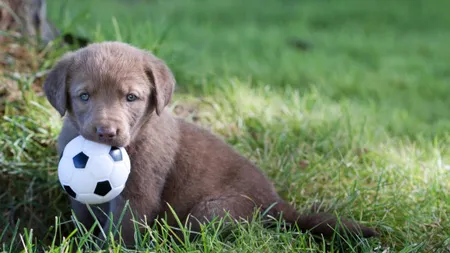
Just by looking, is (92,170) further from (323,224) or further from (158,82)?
(323,224)

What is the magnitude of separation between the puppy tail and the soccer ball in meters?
1.06

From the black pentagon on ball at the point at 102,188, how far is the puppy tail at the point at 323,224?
108cm

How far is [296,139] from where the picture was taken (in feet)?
17.7

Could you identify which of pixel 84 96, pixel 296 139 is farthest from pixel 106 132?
pixel 296 139

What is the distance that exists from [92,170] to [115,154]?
17cm

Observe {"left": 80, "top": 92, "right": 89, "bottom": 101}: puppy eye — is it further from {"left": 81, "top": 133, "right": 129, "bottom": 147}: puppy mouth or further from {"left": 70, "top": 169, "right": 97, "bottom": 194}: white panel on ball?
{"left": 70, "top": 169, "right": 97, "bottom": 194}: white panel on ball

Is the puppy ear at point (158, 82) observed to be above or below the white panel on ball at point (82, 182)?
above

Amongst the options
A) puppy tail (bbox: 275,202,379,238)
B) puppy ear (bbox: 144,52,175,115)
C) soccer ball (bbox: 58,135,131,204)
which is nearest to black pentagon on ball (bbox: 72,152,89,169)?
soccer ball (bbox: 58,135,131,204)

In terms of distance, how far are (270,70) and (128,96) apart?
462 centimetres

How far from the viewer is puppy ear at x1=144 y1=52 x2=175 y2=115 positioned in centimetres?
405

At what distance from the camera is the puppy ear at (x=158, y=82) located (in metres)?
4.05

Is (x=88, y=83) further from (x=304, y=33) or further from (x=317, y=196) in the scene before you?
(x=304, y=33)

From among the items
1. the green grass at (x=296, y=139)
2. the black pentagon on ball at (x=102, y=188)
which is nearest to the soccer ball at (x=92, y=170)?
the black pentagon on ball at (x=102, y=188)

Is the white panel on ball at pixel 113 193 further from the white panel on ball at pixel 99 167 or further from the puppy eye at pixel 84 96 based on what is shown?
the puppy eye at pixel 84 96
